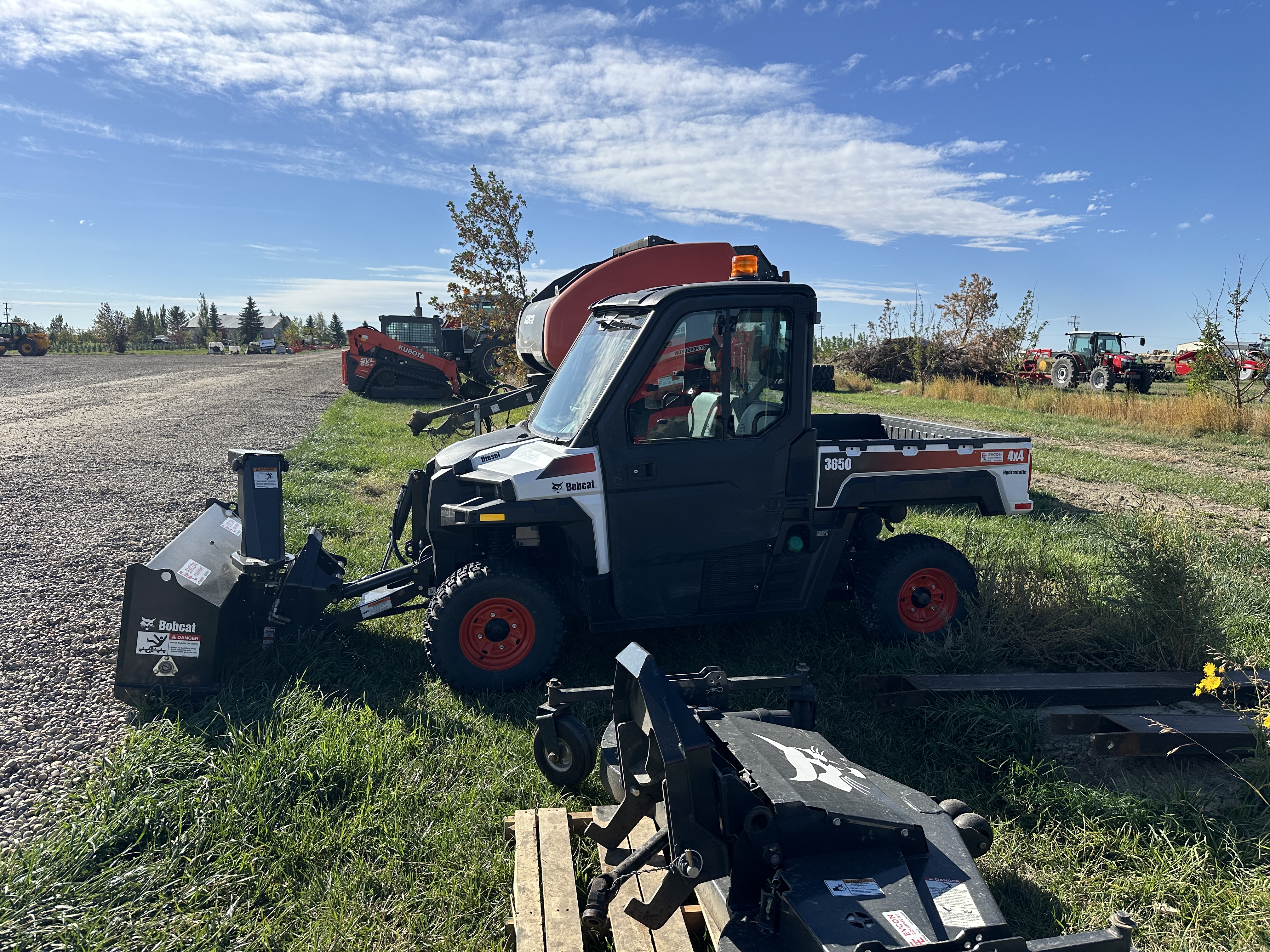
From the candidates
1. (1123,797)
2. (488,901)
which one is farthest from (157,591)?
(1123,797)

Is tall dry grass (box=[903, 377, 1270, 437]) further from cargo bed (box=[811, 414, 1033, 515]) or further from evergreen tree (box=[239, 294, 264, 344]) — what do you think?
evergreen tree (box=[239, 294, 264, 344])

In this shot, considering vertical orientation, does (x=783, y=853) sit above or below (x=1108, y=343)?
below

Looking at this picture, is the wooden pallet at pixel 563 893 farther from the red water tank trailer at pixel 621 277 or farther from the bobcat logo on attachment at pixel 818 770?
the red water tank trailer at pixel 621 277

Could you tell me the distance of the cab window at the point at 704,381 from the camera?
13.9ft

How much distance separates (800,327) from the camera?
4.39 metres

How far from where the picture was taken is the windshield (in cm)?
437

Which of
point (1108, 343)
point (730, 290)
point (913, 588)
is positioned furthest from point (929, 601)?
point (1108, 343)

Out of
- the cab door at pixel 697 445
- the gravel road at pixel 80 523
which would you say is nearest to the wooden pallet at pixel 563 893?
the cab door at pixel 697 445

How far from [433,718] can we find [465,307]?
48.8 ft

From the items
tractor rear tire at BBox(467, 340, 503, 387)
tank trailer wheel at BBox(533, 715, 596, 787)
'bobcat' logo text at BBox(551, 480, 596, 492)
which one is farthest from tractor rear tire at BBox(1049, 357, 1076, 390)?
tank trailer wheel at BBox(533, 715, 596, 787)

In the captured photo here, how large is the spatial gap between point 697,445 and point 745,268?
4.04 feet

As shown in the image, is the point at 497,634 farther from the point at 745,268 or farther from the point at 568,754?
the point at 745,268

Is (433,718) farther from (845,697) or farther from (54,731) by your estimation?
(845,697)

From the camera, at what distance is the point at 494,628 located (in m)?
4.33
